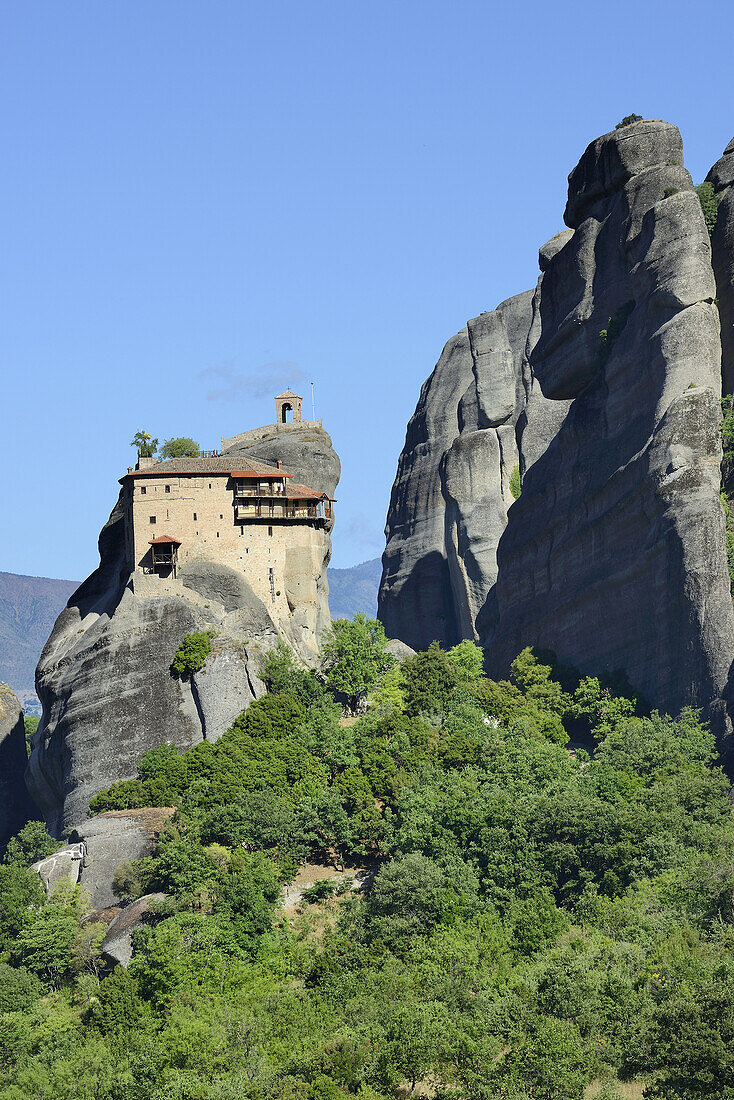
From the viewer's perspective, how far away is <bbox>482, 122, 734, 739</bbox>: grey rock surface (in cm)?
9569

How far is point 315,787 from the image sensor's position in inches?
3701

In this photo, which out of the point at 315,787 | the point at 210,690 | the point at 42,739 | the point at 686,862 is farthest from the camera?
the point at 42,739

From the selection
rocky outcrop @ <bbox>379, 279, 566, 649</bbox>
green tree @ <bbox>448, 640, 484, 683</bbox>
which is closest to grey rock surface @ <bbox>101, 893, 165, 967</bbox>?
green tree @ <bbox>448, 640, 484, 683</bbox>

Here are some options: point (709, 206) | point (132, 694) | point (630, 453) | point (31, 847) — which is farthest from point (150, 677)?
point (709, 206)

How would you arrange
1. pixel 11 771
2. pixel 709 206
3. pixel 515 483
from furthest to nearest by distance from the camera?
pixel 515 483
pixel 11 771
pixel 709 206

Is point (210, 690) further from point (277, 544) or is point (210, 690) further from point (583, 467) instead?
point (583, 467)

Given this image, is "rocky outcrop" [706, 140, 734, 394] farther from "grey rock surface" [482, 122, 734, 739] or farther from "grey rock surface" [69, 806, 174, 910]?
"grey rock surface" [69, 806, 174, 910]

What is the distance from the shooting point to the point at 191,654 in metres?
102

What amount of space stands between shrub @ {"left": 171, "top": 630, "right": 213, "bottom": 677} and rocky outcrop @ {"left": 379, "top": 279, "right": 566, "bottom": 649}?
1806 inches

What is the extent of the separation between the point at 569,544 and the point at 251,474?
19630 mm

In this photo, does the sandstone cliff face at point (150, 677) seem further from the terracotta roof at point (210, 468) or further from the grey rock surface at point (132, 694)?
the terracotta roof at point (210, 468)

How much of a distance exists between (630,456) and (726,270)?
12.3 m

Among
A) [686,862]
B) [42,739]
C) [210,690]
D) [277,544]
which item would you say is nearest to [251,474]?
[277,544]

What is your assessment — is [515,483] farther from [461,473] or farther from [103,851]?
[103,851]
